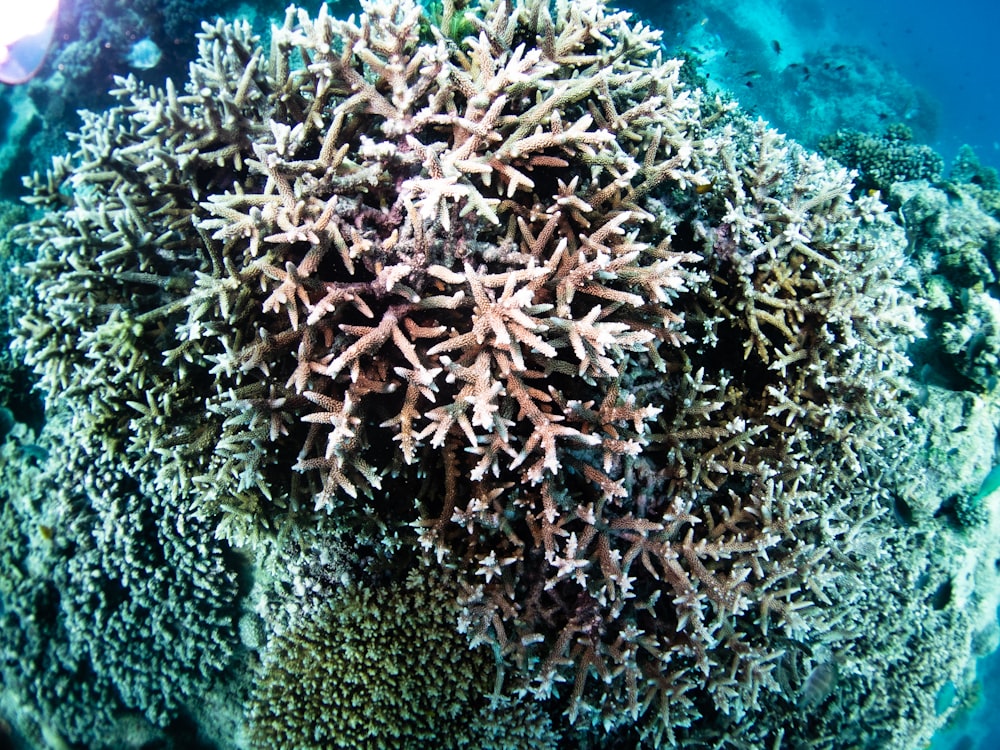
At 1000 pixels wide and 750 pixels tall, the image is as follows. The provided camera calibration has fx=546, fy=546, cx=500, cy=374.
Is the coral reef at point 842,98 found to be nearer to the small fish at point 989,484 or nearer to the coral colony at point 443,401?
the small fish at point 989,484

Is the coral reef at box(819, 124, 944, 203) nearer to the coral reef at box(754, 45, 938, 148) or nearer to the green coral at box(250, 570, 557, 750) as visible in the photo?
the coral reef at box(754, 45, 938, 148)

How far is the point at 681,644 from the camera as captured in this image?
11.7ft

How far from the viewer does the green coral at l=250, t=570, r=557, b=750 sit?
11.1 ft

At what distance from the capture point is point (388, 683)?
11.2ft

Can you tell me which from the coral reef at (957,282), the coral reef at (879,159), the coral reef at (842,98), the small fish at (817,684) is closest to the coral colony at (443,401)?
the small fish at (817,684)

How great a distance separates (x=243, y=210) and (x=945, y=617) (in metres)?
7.35

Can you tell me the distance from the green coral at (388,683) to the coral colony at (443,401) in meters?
0.02

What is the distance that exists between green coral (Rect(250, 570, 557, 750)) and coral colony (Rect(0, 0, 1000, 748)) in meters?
0.02

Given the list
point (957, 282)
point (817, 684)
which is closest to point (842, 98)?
point (957, 282)

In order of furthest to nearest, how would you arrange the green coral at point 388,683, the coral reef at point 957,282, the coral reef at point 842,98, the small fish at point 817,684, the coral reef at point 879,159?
the coral reef at point 842,98, the coral reef at point 879,159, the coral reef at point 957,282, the small fish at point 817,684, the green coral at point 388,683

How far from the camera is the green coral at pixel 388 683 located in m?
3.37

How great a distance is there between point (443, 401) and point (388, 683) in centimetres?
185

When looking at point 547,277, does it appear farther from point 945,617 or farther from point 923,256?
point 945,617

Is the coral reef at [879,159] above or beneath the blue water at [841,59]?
beneath
